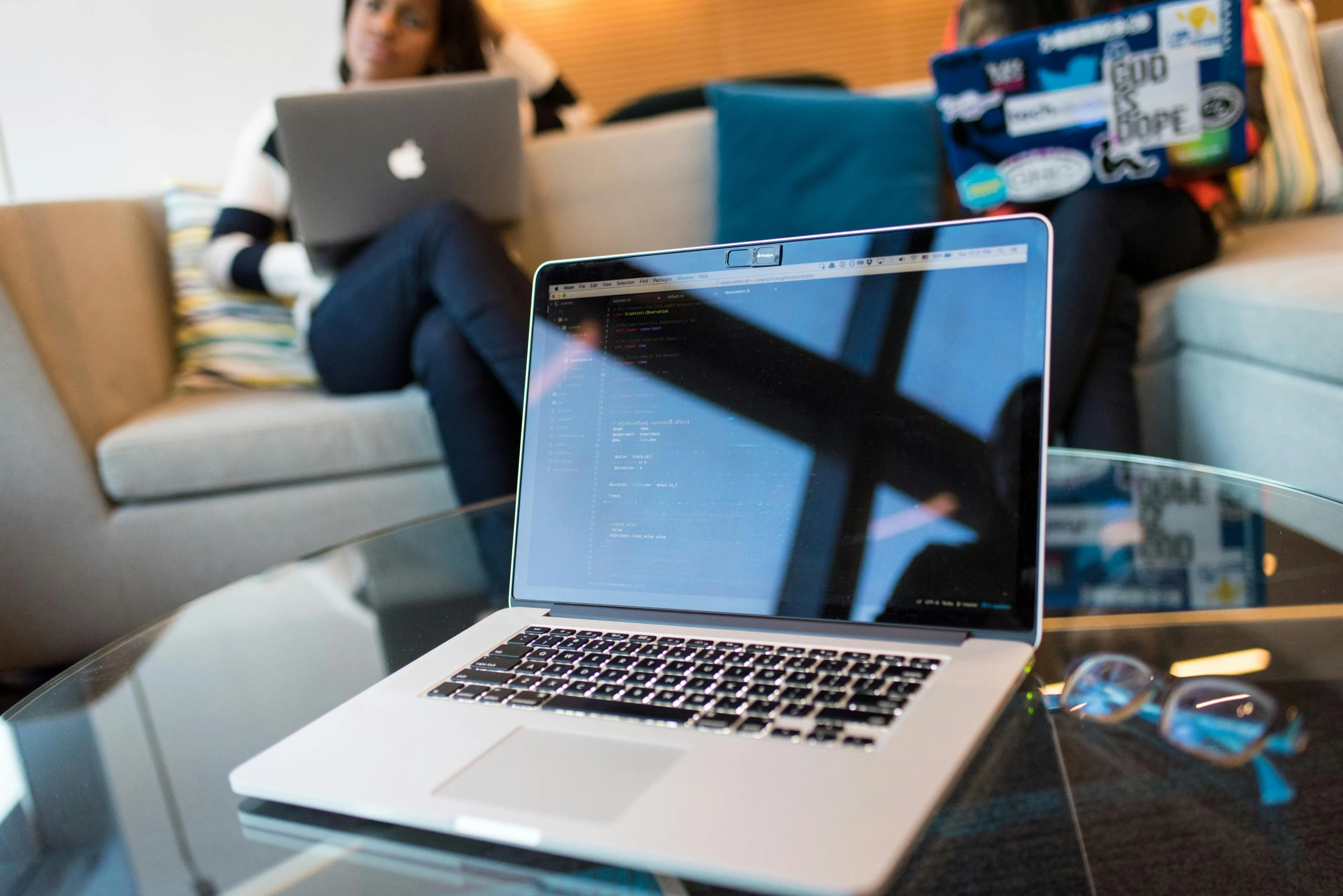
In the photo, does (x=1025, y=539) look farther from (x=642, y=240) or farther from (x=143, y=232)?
(x=143, y=232)

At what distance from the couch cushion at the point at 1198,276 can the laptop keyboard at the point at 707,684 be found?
3.74ft

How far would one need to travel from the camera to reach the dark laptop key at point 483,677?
56 cm

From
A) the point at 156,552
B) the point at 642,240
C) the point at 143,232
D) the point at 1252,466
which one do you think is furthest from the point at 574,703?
the point at 143,232

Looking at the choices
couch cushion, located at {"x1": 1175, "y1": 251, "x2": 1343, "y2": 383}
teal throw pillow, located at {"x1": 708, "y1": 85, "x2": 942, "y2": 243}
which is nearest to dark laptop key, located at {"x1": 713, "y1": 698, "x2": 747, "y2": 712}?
couch cushion, located at {"x1": 1175, "y1": 251, "x2": 1343, "y2": 383}

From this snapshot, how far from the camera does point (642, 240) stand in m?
2.02

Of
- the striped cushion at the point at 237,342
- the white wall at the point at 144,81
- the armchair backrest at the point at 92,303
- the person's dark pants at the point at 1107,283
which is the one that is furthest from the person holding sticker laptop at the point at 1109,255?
the white wall at the point at 144,81

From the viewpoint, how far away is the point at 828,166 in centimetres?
189

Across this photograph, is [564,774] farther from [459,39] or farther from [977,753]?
[459,39]

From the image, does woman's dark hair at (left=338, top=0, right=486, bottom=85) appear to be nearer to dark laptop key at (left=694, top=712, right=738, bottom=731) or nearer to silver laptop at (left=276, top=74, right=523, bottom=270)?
silver laptop at (left=276, top=74, right=523, bottom=270)

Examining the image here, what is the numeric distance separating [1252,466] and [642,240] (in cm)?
119

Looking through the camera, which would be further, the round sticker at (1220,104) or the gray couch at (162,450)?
the gray couch at (162,450)

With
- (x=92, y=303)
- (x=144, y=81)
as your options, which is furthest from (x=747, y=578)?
(x=144, y=81)

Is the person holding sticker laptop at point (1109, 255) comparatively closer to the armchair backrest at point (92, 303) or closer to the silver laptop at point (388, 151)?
the silver laptop at point (388, 151)

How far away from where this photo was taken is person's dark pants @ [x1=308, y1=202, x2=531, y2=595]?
1.46 metres
